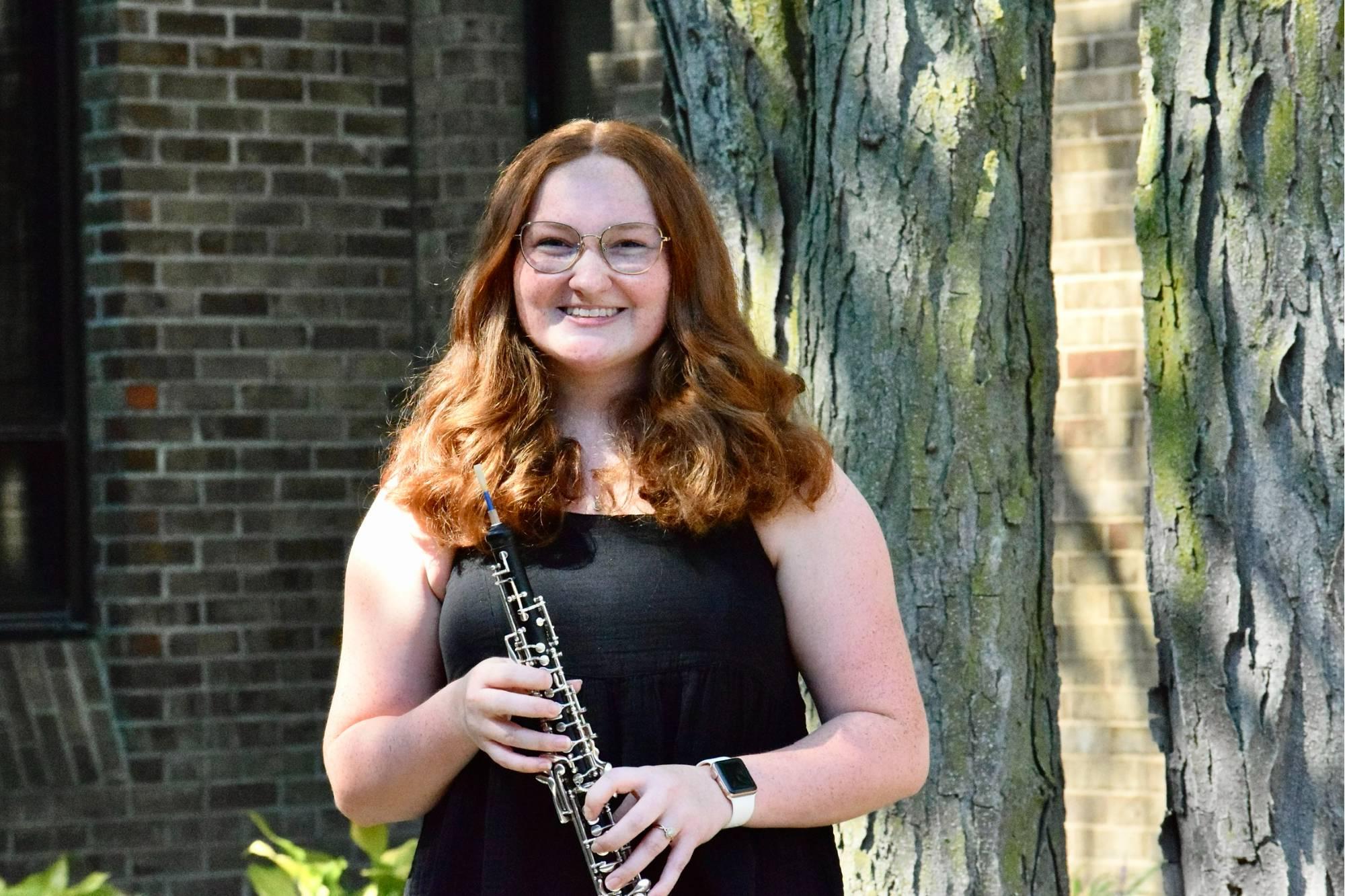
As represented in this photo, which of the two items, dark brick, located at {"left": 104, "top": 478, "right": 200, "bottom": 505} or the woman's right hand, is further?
dark brick, located at {"left": 104, "top": 478, "right": 200, "bottom": 505}

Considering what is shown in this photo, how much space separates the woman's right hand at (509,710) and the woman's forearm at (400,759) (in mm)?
43

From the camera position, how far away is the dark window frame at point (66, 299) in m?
6.36

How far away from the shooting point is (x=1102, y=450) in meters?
5.68

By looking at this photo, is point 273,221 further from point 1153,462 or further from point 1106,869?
point 1153,462

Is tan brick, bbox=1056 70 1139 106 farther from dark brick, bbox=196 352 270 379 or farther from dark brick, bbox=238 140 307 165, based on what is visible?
dark brick, bbox=196 352 270 379

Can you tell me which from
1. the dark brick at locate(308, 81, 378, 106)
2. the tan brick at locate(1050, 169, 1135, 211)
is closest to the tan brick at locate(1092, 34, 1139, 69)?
the tan brick at locate(1050, 169, 1135, 211)

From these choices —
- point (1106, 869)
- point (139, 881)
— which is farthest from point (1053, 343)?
point (139, 881)

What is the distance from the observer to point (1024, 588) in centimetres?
349

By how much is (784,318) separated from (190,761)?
11.4 feet

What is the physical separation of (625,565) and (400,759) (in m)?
0.36

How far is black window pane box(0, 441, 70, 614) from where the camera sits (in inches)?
251

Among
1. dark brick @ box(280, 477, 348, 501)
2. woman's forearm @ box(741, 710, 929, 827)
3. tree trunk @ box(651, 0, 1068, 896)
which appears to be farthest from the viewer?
dark brick @ box(280, 477, 348, 501)

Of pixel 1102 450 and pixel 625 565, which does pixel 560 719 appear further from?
pixel 1102 450

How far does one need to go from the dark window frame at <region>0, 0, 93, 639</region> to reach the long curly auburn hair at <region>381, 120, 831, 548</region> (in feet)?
13.7
